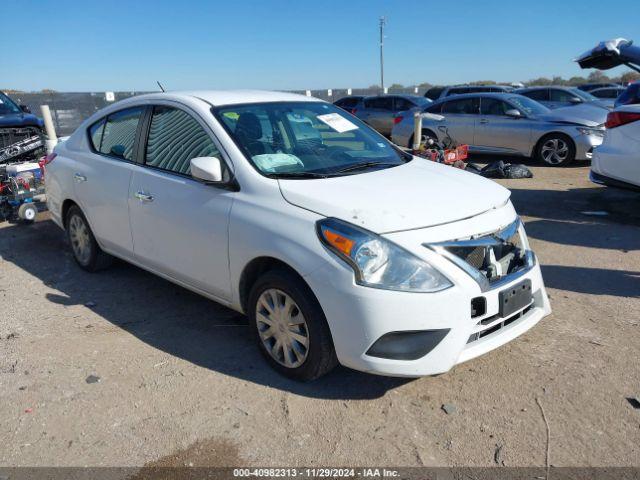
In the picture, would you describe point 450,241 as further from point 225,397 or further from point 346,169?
point 225,397

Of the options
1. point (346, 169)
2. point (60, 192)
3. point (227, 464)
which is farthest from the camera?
point (60, 192)

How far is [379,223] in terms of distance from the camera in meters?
2.91

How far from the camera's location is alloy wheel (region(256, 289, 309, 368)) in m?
3.16

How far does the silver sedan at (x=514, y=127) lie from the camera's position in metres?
10.5

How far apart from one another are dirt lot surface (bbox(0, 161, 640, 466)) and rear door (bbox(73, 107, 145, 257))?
23.9 inches

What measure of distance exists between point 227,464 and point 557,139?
1004cm

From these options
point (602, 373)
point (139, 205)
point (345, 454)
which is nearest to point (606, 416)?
point (602, 373)

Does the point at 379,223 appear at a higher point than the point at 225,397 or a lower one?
higher

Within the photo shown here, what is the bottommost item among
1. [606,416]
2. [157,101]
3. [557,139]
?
[606,416]

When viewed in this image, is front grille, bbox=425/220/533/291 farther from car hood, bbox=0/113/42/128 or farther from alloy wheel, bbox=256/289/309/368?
car hood, bbox=0/113/42/128

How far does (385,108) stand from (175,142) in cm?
1431

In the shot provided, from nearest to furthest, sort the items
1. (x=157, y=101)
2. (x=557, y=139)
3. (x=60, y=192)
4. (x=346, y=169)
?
1. (x=346, y=169)
2. (x=157, y=101)
3. (x=60, y=192)
4. (x=557, y=139)

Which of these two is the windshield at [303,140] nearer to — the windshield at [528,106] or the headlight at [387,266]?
the headlight at [387,266]

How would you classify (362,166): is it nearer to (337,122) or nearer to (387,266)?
(337,122)
